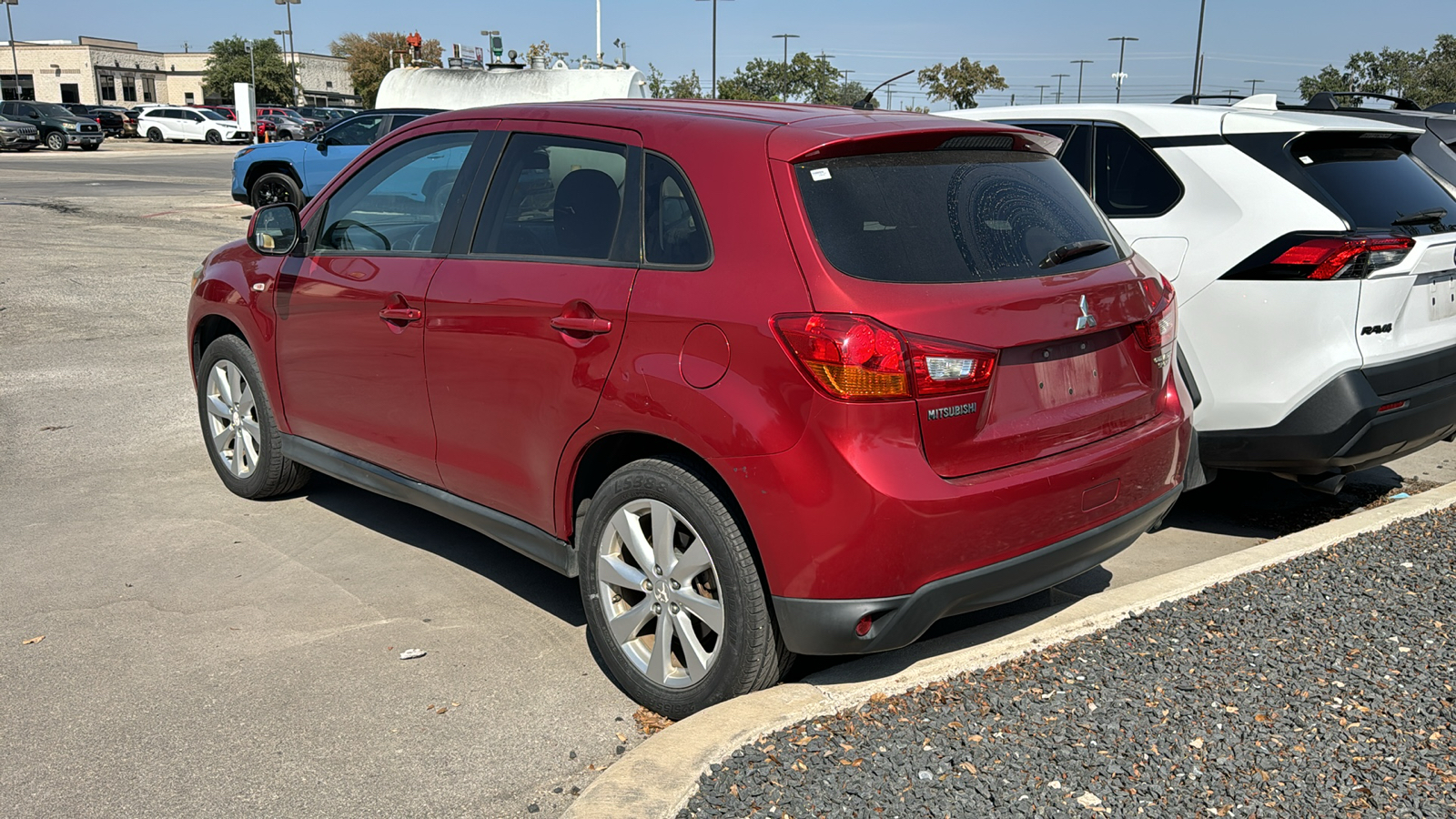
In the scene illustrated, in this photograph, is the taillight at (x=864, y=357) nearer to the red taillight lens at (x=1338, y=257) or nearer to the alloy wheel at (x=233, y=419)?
the red taillight lens at (x=1338, y=257)

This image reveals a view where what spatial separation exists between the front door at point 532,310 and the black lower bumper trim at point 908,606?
3.04 feet

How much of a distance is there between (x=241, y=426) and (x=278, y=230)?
1.10m

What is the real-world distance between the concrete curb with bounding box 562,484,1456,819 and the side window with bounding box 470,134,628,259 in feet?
4.78

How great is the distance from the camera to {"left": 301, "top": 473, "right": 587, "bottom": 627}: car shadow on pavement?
4539mm

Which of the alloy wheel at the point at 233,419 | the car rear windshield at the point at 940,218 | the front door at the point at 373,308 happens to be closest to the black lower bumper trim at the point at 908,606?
the car rear windshield at the point at 940,218

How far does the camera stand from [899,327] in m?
2.99

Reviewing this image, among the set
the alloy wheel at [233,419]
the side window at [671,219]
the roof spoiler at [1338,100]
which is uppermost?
the roof spoiler at [1338,100]

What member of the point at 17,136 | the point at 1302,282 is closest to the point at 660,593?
the point at 1302,282

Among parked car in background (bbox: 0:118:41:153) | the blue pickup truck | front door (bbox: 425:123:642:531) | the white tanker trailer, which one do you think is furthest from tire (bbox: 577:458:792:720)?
parked car in background (bbox: 0:118:41:153)

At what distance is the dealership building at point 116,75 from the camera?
95938 mm

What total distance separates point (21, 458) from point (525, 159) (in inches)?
155

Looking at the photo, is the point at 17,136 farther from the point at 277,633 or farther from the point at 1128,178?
the point at 1128,178

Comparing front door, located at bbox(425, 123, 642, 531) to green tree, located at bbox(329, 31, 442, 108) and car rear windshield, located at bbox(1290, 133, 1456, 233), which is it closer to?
car rear windshield, located at bbox(1290, 133, 1456, 233)

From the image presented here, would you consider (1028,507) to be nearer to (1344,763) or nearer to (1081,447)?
(1081,447)
